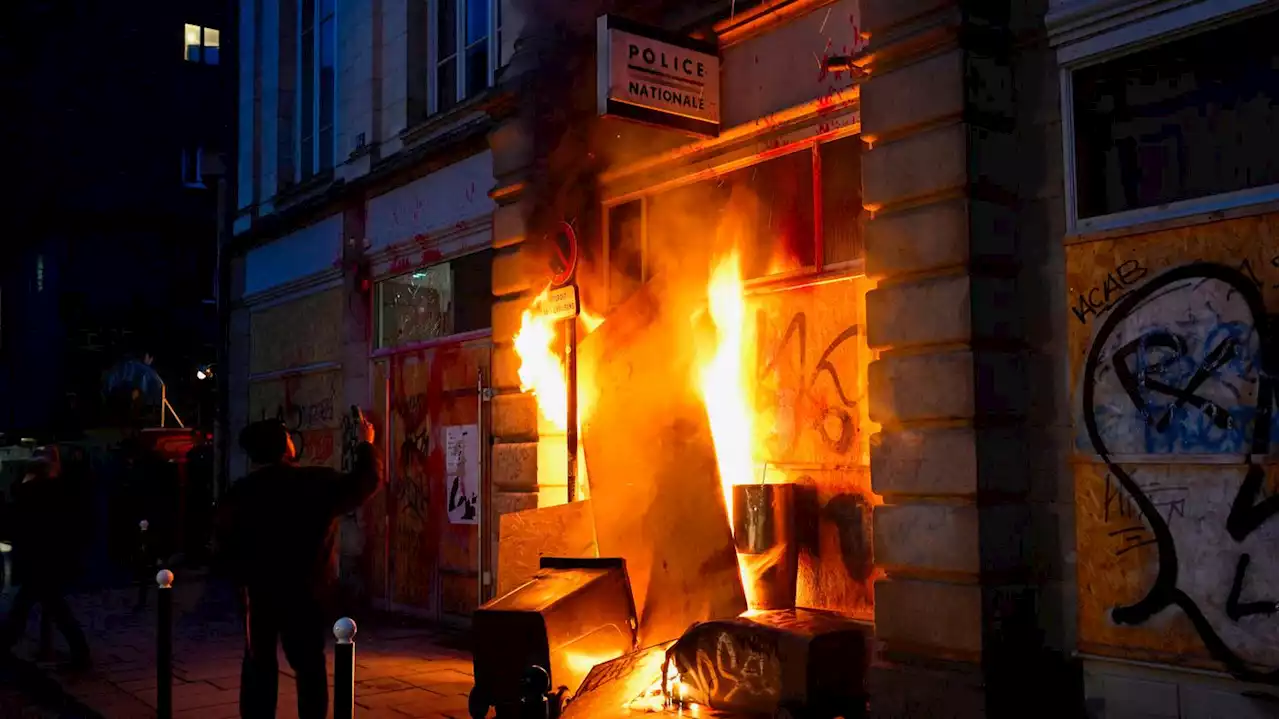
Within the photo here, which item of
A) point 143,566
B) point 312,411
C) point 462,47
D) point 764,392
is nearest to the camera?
point 764,392

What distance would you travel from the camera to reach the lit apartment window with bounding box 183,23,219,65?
30578mm

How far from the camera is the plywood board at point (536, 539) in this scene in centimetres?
827

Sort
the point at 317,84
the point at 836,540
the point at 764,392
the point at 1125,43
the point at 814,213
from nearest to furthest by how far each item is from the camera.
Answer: the point at 1125,43, the point at 836,540, the point at 814,213, the point at 764,392, the point at 317,84

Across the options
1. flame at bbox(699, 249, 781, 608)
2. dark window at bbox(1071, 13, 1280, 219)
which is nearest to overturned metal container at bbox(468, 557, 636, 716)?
flame at bbox(699, 249, 781, 608)

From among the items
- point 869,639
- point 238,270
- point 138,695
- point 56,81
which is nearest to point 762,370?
point 869,639

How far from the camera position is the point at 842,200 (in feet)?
24.4

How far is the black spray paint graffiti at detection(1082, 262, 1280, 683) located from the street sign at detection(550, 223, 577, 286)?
4.74 m

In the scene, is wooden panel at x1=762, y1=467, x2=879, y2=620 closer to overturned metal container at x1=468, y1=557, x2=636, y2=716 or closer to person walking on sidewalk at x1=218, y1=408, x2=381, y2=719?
overturned metal container at x1=468, y1=557, x2=636, y2=716

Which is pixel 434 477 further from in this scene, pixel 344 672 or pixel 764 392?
Answer: pixel 344 672

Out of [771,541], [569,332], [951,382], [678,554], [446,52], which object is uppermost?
[446,52]

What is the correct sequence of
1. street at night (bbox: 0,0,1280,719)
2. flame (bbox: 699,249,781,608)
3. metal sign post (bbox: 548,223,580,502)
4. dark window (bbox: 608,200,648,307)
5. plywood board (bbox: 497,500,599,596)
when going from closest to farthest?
street at night (bbox: 0,0,1280,719)
flame (bbox: 699,249,781,608)
plywood board (bbox: 497,500,599,596)
dark window (bbox: 608,200,648,307)
metal sign post (bbox: 548,223,580,502)

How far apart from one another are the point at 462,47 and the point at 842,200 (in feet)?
20.8

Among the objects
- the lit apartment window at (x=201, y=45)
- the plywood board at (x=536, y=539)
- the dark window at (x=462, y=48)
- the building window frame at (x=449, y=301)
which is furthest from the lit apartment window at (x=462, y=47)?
the lit apartment window at (x=201, y=45)

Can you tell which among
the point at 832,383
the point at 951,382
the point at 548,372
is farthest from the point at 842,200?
the point at 548,372
